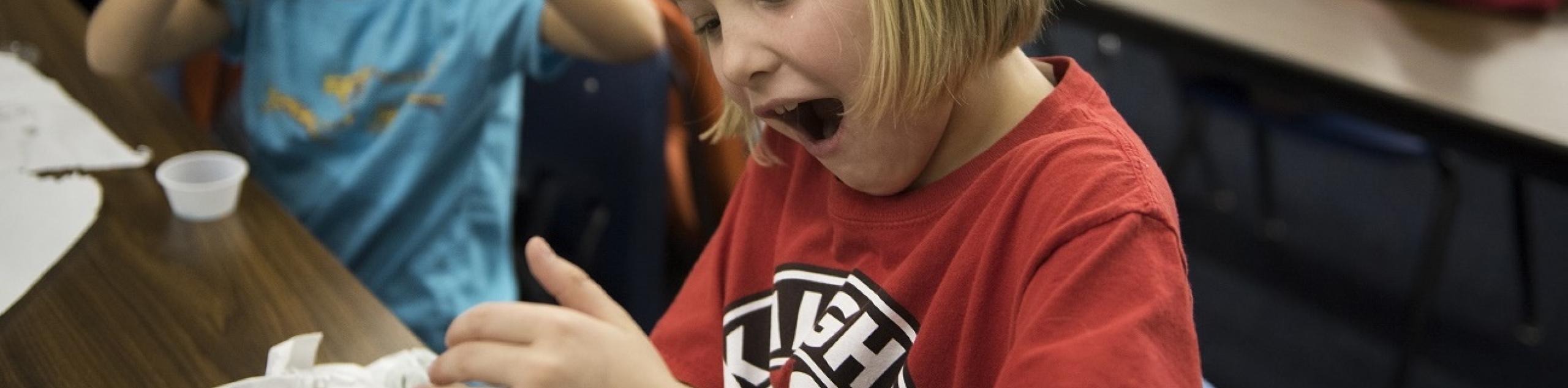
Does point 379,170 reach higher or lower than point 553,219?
higher

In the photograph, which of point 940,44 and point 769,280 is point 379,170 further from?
point 940,44

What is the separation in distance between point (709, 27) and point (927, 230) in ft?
0.59

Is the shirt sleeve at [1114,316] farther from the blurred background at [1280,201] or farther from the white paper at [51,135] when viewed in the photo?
the white paper at [51,135]

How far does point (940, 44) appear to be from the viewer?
2.28 ft

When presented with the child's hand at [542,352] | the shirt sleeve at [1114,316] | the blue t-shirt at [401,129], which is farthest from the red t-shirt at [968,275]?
the blue t-shirt at [401,129]

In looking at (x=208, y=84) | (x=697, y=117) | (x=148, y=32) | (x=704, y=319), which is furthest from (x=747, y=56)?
(x=208, y=84)

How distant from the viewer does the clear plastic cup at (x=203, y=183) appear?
3.83ft

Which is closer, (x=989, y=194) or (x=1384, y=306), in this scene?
(x=989, y=194)

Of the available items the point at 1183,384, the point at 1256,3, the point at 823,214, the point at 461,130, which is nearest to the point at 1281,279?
the point at 1256,3

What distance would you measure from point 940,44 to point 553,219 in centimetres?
104

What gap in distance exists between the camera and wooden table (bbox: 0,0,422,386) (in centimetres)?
94

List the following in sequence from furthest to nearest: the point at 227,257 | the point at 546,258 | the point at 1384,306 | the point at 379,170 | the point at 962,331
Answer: the point at 1384,306, the point at 379,170, the point at 227,257, the point at 546,258, the point at 962,331

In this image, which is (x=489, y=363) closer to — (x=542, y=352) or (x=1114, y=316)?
(x=542, y=352)

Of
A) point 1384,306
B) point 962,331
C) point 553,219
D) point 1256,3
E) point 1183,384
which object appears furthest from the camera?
point 1384,306
